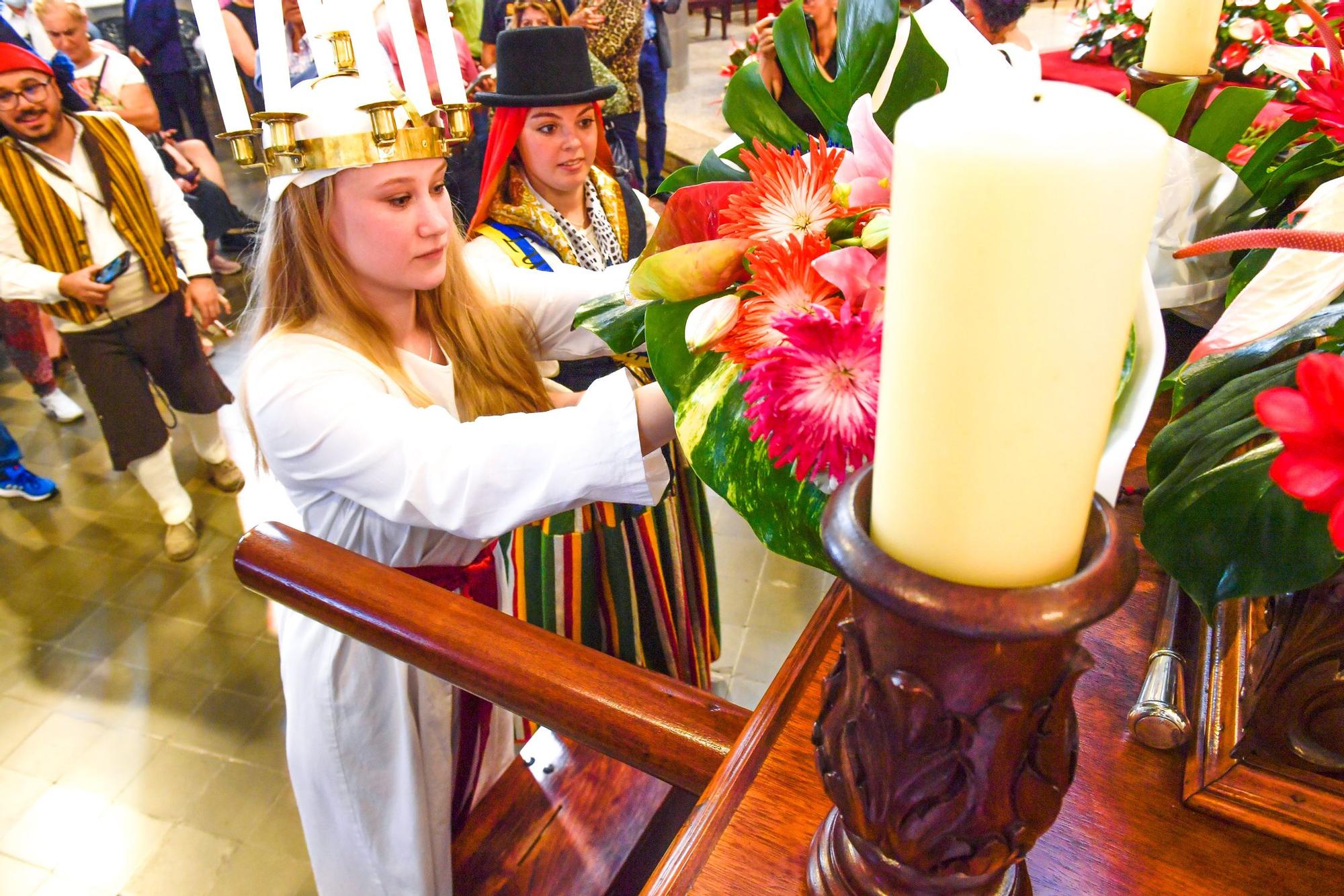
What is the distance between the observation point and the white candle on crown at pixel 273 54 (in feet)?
2.89

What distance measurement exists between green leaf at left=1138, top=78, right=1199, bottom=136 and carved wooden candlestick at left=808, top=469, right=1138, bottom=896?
1.92ft

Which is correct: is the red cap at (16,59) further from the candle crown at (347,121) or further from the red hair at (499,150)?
the candle crown at (347,121)

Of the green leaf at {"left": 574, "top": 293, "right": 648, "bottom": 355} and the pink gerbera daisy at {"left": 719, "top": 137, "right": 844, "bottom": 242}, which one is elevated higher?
the pink gerbera daisy at {"left": 719, "top": 137, "right": 844, "bottom": 242}

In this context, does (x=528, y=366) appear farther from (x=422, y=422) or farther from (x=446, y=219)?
(x=422, y=422)

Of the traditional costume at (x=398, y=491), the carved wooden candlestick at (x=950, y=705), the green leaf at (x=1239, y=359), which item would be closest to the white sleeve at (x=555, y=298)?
the traditional costume at (x=398, y=491)

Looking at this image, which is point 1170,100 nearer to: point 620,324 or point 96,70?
point 620,324

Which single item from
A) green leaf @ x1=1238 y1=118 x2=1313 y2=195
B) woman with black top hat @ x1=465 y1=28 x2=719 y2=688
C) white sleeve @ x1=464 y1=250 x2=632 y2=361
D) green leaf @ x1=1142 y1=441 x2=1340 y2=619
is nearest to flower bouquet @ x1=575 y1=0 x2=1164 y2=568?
green leaf @ x1=1142 y1=441 x2=1340 y2=619

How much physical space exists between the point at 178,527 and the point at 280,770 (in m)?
1.12

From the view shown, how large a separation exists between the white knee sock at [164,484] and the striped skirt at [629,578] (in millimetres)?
1659

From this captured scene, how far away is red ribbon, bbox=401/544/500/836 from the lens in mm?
1327

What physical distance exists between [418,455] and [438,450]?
29mm

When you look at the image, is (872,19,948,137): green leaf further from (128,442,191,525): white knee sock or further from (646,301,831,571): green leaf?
(128,442,191,525): white knee sock

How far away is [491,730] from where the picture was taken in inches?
63.1

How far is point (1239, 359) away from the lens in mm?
468
